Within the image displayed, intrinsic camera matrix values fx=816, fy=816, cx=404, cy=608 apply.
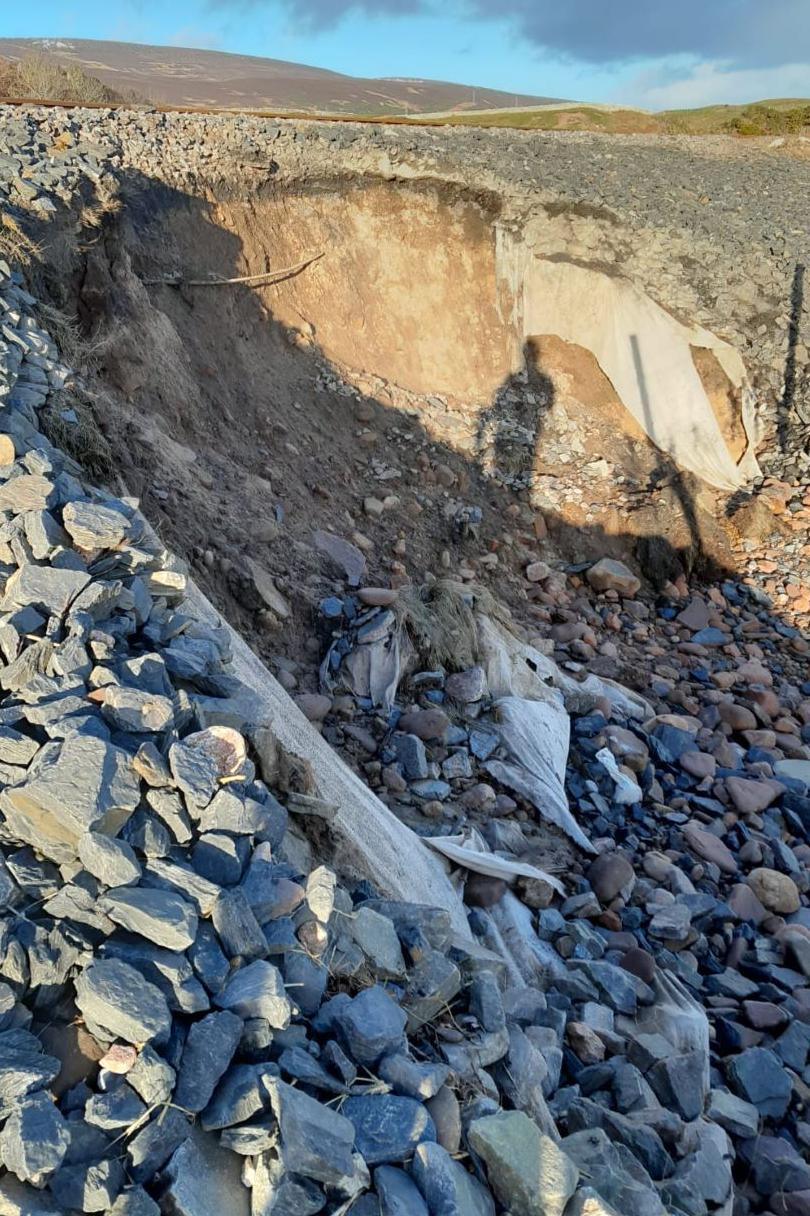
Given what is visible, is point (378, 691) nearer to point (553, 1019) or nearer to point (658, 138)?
point (553, 1019)

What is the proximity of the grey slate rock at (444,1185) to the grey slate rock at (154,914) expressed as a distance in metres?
0.64

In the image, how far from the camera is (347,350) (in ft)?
28.4

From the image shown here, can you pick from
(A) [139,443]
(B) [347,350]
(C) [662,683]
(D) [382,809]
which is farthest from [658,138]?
(D) [382,809]

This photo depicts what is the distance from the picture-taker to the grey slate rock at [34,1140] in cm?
137

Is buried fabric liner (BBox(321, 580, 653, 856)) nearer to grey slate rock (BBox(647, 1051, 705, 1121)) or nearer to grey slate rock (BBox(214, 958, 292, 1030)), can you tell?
grey slate rock (BBox(647, 1051, 705, 1121))

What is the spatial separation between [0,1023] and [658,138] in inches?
666

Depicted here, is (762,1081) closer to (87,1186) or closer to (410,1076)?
(410,1076)

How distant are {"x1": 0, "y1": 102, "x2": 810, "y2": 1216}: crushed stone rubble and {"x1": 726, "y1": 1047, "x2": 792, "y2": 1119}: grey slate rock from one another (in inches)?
0.5

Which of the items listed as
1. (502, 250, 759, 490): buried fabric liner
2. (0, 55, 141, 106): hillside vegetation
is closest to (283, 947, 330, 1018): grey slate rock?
(502, 250, 759, 490): buried fabric liner

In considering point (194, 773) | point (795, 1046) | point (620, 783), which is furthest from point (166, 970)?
point (620, 783)

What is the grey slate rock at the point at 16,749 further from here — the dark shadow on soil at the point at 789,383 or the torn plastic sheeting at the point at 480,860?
the dark shadow on soil at the point at 789,383

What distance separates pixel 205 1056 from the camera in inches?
62.9

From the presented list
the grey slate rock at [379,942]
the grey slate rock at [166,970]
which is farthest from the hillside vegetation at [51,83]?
the grey slate rock at [166,970]

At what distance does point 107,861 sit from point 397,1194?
904 mm
